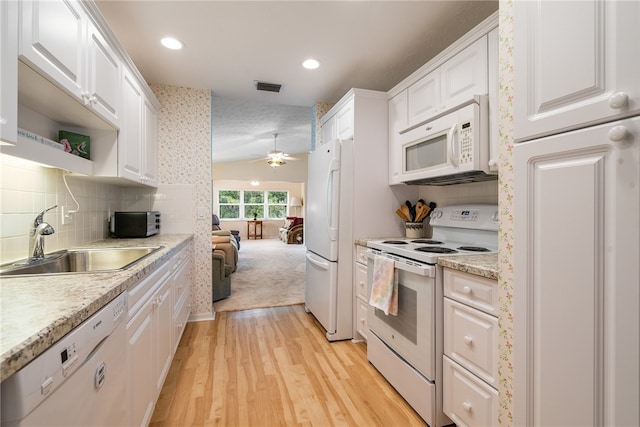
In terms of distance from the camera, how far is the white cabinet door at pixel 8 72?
0.89m

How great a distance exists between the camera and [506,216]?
111cm

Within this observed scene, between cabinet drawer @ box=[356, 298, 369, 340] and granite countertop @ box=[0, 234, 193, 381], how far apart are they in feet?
5.54

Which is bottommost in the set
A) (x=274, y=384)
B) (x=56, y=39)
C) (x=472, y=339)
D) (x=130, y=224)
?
(x=274, y=384)

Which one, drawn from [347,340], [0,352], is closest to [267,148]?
[347,340]

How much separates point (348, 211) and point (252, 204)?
848 cm

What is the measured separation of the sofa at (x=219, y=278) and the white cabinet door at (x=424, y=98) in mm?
2536

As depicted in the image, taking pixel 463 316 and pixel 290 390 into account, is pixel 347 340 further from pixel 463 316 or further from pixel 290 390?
pixel 463 316

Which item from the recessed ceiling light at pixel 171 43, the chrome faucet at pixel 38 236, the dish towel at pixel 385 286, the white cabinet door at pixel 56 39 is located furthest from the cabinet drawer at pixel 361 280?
the recessed ceiling light at pixel 171 43

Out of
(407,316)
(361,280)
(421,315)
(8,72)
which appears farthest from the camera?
(361,280)

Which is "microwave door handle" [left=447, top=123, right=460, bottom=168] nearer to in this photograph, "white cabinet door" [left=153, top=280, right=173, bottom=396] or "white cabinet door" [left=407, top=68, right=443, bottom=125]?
"white cabinet door" [left=407, top=68, right=443, bottom=125]

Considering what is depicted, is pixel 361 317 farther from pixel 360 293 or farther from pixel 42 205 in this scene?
pixel 42 205

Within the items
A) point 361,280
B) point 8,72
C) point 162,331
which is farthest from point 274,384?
point 8,72

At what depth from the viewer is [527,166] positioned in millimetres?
976

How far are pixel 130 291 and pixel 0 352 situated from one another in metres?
0.67
